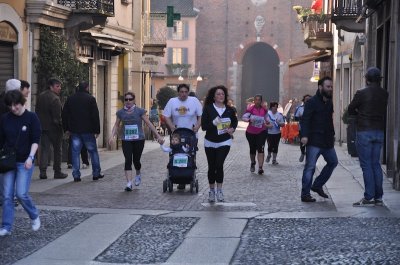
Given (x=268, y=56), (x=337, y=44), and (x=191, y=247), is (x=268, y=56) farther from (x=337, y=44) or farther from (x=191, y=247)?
(x=191, y=247)

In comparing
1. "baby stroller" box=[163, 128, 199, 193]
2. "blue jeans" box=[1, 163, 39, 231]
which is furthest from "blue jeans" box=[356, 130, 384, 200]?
"blue jeans" box=[1, 163, 39, 231]

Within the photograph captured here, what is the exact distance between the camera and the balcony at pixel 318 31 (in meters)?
36.8

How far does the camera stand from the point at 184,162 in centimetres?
1476

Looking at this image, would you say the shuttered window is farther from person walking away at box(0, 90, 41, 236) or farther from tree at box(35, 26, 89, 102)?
person walking away at box(0, 90, 41, 236)

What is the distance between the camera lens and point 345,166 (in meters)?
20.6

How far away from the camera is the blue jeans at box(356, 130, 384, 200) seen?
42.4ft

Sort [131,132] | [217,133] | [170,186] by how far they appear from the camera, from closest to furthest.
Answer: [217,133]
[170,186]
[131,132]

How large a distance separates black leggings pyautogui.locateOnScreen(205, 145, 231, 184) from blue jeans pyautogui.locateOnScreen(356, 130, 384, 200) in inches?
77.1

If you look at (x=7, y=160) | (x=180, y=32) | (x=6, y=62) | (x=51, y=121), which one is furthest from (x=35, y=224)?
(x=180, y=32)

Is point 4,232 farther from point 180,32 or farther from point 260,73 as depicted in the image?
point 260,73

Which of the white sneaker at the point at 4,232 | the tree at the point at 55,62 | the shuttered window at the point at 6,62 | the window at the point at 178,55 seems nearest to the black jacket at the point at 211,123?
the white sneaker at the point at 4,232

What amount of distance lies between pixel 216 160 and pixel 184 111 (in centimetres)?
199

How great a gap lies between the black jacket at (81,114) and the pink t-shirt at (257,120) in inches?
157

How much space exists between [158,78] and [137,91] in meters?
38.3
